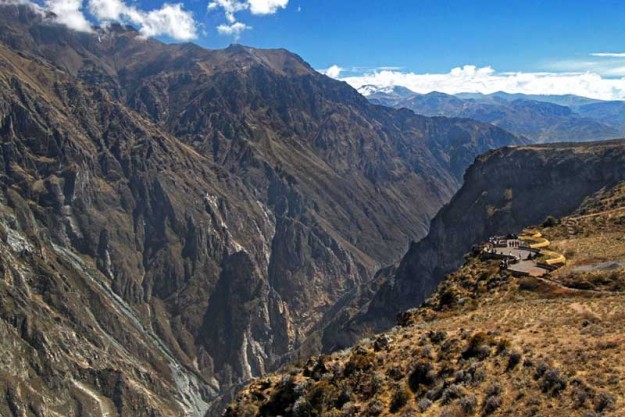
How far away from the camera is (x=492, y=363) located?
34.8m

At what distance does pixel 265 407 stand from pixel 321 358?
5403 millimetres

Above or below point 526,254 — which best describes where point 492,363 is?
above

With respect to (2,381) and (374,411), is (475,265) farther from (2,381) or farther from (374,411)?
(2,381)

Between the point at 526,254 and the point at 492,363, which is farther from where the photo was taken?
the point at 526,254

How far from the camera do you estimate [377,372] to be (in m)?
38.9

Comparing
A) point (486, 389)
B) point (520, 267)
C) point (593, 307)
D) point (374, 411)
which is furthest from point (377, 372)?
point (520, 267)

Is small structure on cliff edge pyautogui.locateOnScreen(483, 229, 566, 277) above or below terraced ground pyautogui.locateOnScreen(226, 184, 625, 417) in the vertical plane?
below

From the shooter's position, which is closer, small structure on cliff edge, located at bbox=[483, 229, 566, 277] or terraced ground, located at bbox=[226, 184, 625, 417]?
terraced ground, located at bbox=[226, 184, 625, 417]

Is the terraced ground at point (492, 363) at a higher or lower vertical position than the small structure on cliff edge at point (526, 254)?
higher

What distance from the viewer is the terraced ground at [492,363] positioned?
30.2 m

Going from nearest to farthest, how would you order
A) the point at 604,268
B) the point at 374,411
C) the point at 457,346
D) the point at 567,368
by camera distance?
the point at 567,368 → the point at 374,411 → the point at 457,346 → the point at 604,268

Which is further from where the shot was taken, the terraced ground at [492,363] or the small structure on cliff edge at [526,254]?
the small structure on cliff edge at [526,254]

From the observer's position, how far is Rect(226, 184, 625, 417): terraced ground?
30.2m

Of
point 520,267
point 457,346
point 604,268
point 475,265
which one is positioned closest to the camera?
point 457,346
